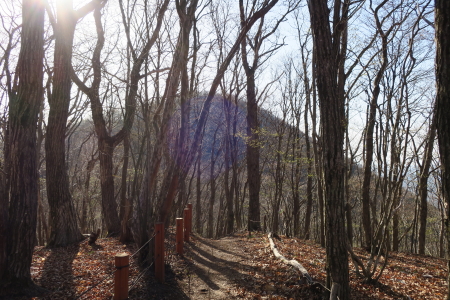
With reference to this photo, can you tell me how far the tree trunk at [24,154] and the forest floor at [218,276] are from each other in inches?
25.7

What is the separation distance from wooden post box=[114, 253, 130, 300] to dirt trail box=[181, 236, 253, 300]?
1450mm

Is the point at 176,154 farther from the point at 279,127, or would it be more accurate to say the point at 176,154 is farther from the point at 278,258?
the point at 279,127

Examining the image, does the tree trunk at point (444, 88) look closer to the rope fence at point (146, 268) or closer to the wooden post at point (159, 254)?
the rope fence at point (146, 268)

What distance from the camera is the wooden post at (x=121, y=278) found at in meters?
3.84

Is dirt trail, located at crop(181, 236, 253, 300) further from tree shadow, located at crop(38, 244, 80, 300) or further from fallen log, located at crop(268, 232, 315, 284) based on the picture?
tree shadow, located at crop(38, 244, 80, 300)

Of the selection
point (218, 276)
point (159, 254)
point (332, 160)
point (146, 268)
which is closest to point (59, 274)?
point (146, 268)

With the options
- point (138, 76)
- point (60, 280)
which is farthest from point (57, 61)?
point (60, 280)

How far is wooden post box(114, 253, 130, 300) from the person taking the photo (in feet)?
12.6

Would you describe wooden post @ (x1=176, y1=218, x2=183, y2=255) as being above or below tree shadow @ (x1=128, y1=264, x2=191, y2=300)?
above

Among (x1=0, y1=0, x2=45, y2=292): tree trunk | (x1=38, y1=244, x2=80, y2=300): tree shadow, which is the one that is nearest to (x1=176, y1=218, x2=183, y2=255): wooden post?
(x1=38, y1=244, x2=80, y2=300): tree shadow

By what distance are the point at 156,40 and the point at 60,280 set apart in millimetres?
6330

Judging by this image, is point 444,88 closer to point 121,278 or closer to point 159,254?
point 121,278

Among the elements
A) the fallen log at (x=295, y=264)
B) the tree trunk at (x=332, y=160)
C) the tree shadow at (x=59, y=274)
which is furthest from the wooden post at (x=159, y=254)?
the tree trunk at (x=332, y=160)

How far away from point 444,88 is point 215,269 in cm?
546
